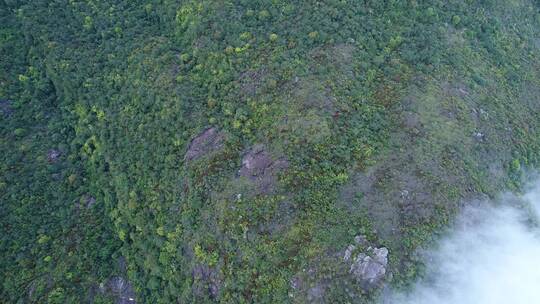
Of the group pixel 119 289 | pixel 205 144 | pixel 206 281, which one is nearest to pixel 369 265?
pixel 206 281

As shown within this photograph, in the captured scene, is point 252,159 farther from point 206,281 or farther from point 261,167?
point 206,281

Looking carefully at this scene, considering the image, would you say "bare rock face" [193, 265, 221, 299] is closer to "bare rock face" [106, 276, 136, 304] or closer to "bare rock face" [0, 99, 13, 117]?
"bare rock face" [106, 276, 136, 304]

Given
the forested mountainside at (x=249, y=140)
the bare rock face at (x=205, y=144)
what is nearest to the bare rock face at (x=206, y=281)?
the forested mountainside at (x=249, y=140)

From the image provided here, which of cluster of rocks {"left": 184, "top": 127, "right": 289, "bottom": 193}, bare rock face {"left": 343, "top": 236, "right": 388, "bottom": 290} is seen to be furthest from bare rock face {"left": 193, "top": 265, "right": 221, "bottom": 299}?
bare rock face {"left": 343, "top": 236, "right": 388, "bottom": 290}

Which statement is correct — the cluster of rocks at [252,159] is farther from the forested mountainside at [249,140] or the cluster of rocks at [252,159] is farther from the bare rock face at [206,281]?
the bare rock face at [206,281]

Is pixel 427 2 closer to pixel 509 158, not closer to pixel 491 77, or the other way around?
pixel 491 77

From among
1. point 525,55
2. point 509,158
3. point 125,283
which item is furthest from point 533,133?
point 125,283
